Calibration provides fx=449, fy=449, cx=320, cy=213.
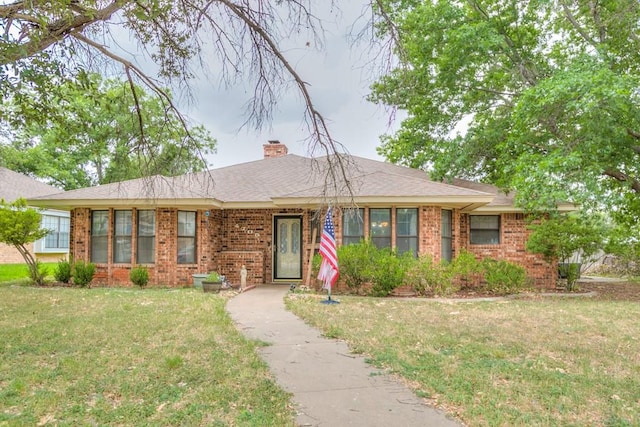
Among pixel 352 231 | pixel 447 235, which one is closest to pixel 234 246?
pixel 352 231

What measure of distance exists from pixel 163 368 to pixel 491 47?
455 inches

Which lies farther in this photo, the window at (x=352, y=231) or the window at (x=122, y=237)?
the window at (x=122, y=237)

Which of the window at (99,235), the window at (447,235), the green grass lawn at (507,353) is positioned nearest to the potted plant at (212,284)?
the green grass lawn at (507,353)

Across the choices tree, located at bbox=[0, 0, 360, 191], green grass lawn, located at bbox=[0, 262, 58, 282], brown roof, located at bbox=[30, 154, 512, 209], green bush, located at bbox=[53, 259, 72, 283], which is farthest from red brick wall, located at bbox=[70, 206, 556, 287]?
tree, located at bbox=[0, 0, 360, 191]

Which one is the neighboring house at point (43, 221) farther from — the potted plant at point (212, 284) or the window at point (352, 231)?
the window at point (352, 231)

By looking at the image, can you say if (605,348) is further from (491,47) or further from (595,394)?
(491,47)

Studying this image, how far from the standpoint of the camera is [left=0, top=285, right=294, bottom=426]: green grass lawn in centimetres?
359

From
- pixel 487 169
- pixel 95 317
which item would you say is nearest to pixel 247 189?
pixel 95 317

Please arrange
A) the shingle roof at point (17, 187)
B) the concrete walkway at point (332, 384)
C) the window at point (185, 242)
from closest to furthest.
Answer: the concrete walkway at point (332, 384), the window at point (185, 242), the shingle roof at point (17, 187)

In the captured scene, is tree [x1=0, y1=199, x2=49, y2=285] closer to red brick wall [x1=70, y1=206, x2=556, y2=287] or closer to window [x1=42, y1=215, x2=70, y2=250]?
red brick wall [x1=70, y1=206, x2=556, y2=287]

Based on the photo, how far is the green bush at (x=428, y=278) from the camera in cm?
1066

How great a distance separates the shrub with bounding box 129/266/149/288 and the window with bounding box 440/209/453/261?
7975mm

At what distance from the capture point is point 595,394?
161 inches

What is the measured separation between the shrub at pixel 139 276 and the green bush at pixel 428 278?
6851 mm
